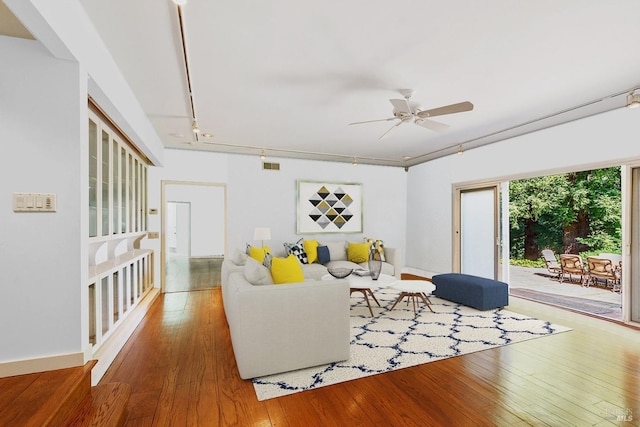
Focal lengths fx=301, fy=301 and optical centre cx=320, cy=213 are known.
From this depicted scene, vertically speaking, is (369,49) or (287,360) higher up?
(369,49)

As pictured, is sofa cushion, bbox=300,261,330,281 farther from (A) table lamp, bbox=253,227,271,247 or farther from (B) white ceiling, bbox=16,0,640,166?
(B) white ceiling, bbox=16,0,640,166

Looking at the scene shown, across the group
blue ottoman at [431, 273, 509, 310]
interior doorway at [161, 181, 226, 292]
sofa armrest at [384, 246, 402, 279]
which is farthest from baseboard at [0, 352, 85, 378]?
interior doorway at [161, 181, 226, 292]

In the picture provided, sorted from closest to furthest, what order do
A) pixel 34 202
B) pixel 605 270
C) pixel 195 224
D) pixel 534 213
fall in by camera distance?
1. pixel 34 202
2. pixel 605 270
3. pixel 534 213
4. pixel 195 224

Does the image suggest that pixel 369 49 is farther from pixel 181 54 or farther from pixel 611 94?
pixel 611 94

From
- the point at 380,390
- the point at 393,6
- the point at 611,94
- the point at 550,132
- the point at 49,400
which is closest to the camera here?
the point at 49,400

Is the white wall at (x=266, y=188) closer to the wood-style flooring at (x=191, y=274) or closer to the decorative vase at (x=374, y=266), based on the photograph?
the wood-style flooring at (x=191, y=274)

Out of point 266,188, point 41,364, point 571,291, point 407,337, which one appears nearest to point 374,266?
point 407,337

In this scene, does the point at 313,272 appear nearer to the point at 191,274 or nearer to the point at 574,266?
the point at 191,274

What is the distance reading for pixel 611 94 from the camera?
3.32m

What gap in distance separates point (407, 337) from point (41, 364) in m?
3.09

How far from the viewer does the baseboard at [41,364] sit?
187 cm

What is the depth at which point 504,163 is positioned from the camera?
16.7ft

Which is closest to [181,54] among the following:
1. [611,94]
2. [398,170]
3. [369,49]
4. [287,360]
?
[369,49]

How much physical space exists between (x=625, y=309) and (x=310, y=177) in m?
5.24
